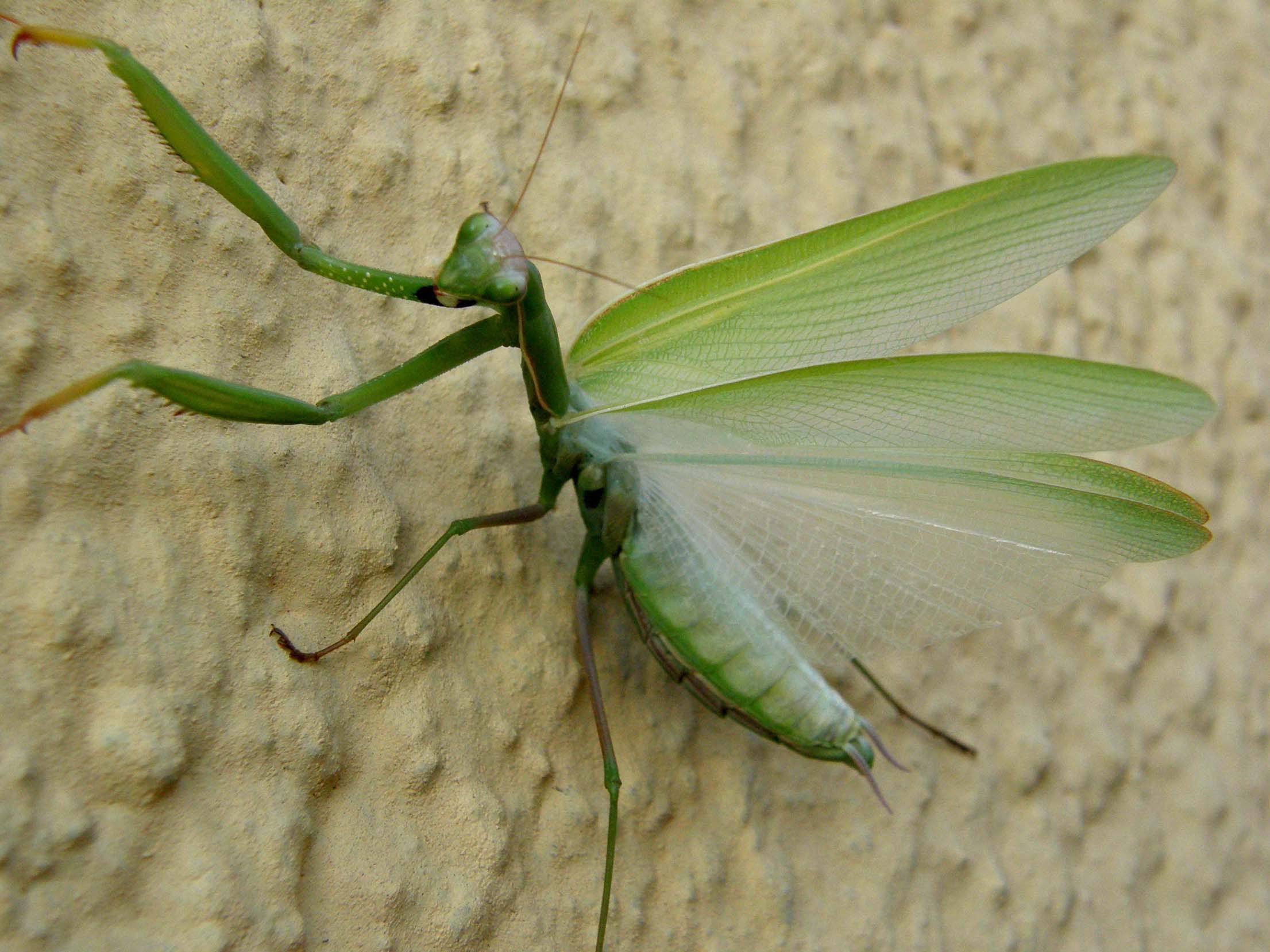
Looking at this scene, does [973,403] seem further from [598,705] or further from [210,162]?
[210,162]

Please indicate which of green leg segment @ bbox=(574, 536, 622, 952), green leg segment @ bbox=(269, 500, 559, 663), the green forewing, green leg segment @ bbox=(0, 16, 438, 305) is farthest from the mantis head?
green leg segment @ bbox=(574, 536, 622, 952)

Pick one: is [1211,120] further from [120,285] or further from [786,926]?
[120,285]

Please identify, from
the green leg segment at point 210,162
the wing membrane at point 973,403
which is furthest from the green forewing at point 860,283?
the green leg segment at point 210,162

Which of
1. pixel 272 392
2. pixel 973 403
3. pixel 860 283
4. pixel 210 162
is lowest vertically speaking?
pixel 973 403

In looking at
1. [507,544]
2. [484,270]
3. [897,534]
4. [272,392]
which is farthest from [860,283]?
[272,392]

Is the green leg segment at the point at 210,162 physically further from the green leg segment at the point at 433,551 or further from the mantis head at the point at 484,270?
the green leg segment at the point at 433,551

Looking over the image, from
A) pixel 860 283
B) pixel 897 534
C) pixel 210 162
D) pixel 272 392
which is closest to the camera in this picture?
pixel 210 162

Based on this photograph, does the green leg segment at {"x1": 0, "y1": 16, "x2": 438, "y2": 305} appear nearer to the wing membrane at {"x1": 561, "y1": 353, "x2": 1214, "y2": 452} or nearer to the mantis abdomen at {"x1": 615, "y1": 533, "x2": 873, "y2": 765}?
the wing membrane at {"x1": 561, "y1": 353, "x2": 1214, "y2": 452}
